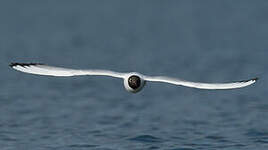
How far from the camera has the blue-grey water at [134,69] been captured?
87.5 ft

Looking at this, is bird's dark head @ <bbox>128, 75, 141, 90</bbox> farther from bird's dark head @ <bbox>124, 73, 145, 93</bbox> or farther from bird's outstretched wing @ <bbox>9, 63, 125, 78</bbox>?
bird's outstretched wing @ <bbox>9, 63, 125, 78</bbox>

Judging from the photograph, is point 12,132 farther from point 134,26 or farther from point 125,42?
point 134,26

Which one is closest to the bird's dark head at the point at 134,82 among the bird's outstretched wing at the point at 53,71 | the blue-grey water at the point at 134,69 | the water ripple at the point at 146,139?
the bird's outstretched wing at the point at 53,71

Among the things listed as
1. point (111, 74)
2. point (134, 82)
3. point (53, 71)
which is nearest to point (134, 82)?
point (134, 82)

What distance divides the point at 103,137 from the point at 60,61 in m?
13.8

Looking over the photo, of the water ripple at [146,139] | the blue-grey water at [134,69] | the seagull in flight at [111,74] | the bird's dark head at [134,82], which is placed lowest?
the water ripple at [146,139]

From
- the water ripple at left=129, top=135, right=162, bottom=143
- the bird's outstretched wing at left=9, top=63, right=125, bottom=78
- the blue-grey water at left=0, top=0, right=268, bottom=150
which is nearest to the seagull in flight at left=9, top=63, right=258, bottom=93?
the bird's outstretched wing at left=9, top=63, right=125, bottom=78

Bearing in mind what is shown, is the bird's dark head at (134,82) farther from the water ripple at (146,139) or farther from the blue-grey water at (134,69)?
the water ripple at (146,139)

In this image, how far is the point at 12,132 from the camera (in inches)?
1072

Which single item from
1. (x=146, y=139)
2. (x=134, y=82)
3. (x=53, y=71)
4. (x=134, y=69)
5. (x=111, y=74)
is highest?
(x=134, y=69)

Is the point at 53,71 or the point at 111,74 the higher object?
the point at 53,71

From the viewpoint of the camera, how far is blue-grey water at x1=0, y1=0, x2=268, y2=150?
1050 inches

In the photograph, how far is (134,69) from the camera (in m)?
37.2

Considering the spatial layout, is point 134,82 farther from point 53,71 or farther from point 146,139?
point 146,139
